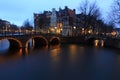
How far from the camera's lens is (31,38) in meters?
49.5

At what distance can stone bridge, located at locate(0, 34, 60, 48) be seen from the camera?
144 ft

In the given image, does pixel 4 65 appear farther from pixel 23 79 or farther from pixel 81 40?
pixel 81 40

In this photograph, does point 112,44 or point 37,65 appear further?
point 112,44

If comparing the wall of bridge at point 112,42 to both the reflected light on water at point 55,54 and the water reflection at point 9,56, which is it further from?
the water reflection at point 9,56

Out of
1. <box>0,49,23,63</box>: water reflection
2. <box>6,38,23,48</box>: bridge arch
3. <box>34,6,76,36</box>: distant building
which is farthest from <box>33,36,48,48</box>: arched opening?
<box>34,6,76,36</box>: distant building

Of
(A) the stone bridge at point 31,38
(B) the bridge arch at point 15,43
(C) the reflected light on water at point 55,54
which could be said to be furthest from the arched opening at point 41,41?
(C) the reflected light on water at point 55,54

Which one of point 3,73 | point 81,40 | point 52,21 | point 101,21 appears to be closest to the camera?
point 3,73

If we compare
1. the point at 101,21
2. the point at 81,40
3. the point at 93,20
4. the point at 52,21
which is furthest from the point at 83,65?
the point at 52,21

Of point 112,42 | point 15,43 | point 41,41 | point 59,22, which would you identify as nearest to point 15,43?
point 15,43

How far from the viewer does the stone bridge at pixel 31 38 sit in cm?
4388

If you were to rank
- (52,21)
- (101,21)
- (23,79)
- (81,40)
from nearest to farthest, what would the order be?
1. (23,79)
2. (81,40)
3. (101,21)
4. (52,21)

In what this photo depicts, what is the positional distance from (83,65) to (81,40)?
3500 centimetres

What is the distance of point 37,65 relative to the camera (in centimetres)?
2847

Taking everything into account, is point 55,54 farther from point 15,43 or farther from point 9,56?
point 15,43
